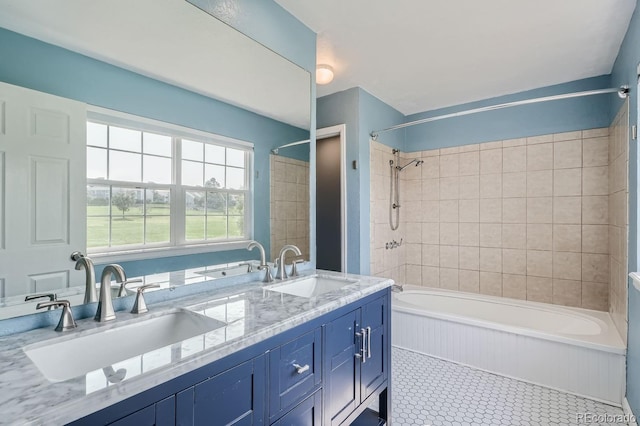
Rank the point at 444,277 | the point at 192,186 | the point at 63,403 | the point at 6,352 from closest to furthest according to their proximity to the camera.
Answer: the point at 63,403 < the point at 6,352 < the point at 192,186 < the point at 444,277

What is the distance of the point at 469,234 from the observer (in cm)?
346

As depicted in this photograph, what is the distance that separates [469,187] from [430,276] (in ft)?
3.60

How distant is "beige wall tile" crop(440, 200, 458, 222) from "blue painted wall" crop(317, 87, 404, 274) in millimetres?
1059

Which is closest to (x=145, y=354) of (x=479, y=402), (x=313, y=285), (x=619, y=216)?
(x=313, y=285)

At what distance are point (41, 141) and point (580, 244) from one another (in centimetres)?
382

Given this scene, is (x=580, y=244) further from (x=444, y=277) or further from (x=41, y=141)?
(x=41, y=141)

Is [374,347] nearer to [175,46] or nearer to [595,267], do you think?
[175,46]

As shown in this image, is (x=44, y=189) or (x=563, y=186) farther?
(x=563, y=186)

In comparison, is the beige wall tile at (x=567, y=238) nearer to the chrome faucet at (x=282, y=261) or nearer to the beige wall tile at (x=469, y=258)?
the beige wall tile at (x=469, y=258)

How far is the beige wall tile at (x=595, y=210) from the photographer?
2791 mm

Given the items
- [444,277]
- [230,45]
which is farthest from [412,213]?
[230,45]

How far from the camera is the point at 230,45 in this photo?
67.3 inches

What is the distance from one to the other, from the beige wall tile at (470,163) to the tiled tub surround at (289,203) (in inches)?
82.0

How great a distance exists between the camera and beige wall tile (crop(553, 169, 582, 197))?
2908 millimetres
